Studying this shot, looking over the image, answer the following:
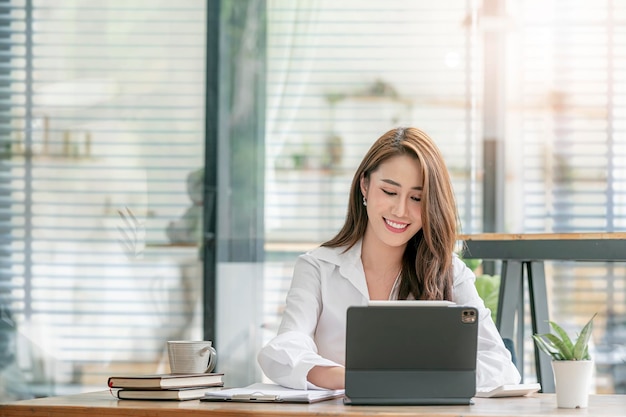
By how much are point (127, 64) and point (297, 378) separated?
2611mm

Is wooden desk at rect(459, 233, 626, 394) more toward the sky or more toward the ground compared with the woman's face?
more toward the ground

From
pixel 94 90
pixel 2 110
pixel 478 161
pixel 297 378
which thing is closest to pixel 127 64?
pixel 94 90

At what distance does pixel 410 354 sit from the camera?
1742mm

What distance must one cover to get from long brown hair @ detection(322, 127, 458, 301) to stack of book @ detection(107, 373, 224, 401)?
2.39 feet

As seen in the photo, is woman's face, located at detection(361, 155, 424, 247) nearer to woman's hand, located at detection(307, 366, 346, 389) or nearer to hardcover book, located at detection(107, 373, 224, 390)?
woman's hand, located at detection(307, 366, 346, 389)

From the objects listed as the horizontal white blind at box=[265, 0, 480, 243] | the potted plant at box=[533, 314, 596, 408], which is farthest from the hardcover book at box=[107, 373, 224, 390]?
the horizontal white blind at box=[265, 0, 480, 243]

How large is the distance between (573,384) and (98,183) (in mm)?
2820

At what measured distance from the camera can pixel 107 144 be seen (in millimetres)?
4270

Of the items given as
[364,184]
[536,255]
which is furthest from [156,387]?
[536,255]

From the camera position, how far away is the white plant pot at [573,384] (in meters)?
1.75

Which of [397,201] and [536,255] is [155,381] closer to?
[397,201]

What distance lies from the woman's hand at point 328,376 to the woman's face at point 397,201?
19.8 inches

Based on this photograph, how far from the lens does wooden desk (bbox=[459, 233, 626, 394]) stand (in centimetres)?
304

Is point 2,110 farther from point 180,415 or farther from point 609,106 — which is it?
point 609,106
